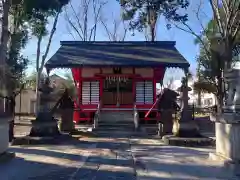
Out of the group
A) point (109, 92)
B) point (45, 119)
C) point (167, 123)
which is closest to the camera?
point (45, 119)

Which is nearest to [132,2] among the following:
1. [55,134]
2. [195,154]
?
[55,134]

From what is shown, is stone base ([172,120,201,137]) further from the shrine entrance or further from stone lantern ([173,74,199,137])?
the shrine entrance

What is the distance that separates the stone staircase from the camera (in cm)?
1770

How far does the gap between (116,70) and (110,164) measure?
1549 cm

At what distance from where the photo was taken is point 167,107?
648 inches

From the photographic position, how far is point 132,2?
16.5 m

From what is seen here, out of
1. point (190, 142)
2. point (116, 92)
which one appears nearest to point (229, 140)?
point (190, 142)

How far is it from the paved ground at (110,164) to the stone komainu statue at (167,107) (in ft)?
14.7

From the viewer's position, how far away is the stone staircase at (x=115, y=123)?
17703 mm

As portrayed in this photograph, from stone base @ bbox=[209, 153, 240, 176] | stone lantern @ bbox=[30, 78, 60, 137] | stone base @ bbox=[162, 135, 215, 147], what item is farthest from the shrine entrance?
stone base @ bbox=[209, 153, 240, 176]

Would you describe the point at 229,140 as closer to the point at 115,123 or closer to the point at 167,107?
the point at 167,107

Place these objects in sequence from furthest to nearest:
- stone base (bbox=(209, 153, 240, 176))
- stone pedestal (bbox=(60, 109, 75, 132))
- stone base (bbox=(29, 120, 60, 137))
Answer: stone pedestal (bbox=(60, 109, 75, 132))
stone base (bbox=(29, 120, 60, 137))
stone base (bbox=(209, 153, 240, 176))

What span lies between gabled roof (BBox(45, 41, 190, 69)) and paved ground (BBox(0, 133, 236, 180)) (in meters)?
9.85

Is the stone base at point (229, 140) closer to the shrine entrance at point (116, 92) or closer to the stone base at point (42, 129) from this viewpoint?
the stone base at point (42, 129)
